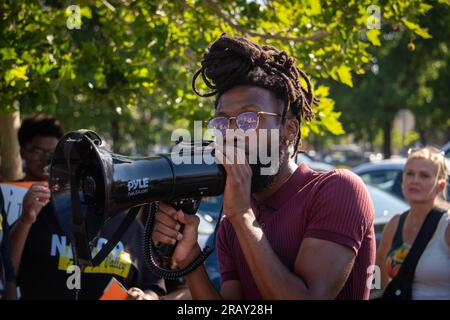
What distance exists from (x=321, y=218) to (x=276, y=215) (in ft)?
0.68

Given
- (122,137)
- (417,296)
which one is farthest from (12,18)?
(122,137)

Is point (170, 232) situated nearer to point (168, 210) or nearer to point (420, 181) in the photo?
point (168, 210)

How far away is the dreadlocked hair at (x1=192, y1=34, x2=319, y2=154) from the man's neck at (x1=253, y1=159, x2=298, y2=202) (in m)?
0.15

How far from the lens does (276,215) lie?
2107 millimetres

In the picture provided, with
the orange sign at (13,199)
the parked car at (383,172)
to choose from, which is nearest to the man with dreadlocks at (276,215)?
the orange sign at (13,199)

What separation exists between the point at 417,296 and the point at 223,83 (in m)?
1.93

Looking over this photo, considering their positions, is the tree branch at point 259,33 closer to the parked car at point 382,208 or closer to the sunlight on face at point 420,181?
the sunlight on face at point 420,181

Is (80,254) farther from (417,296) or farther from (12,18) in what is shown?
(12,18)

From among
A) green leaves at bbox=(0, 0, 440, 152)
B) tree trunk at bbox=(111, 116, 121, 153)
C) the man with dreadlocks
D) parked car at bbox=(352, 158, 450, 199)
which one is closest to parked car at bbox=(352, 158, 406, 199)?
parked car at bbox=(352, 158, 450, 199)

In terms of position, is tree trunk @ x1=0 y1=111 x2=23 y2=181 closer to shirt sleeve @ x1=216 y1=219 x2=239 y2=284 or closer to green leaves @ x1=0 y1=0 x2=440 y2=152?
green leaves @ x1=0 y1=0 x2=440 y2=152

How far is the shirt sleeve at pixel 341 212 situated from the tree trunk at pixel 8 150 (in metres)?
3.11

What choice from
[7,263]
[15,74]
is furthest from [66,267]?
[15,74]

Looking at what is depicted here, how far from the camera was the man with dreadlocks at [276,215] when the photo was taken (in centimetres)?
188
